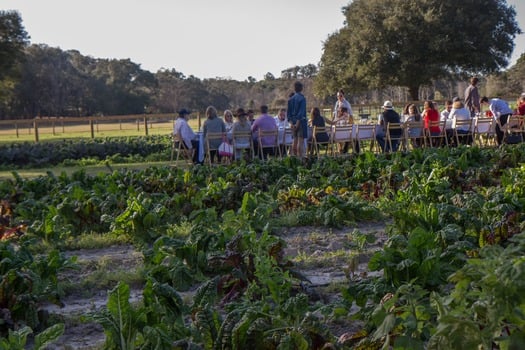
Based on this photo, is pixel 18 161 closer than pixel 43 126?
Yes

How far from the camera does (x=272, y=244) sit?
16.6 ft

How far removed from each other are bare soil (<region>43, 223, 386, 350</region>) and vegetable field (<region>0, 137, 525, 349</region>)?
0.03 m

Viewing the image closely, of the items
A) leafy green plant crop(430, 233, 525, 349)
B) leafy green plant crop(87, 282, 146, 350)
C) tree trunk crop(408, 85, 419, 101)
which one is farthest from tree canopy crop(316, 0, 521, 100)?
leafy green plant crop(430, 233, 525, 349)

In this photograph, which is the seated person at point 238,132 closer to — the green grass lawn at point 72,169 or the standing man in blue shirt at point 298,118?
the standing man in blue shirt at point 298,118

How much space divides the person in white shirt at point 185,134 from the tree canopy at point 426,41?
25320 mm

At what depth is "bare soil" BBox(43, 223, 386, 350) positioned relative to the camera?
14.0 ft

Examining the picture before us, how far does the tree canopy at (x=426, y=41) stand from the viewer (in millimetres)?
38969

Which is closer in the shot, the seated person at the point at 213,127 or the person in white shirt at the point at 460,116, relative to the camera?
the seated person at the point at 213,127

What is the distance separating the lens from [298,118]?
14773 millimetres

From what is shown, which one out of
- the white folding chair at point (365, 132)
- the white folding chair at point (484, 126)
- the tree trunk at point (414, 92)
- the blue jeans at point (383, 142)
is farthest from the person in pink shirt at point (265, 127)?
the tree trunk at point (414, 92)

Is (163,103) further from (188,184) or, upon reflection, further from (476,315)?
(476,315)

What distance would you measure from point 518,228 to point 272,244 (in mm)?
2091

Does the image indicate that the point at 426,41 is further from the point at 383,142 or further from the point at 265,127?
the point at 265,127

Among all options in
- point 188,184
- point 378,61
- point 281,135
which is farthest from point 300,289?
point 378,61
